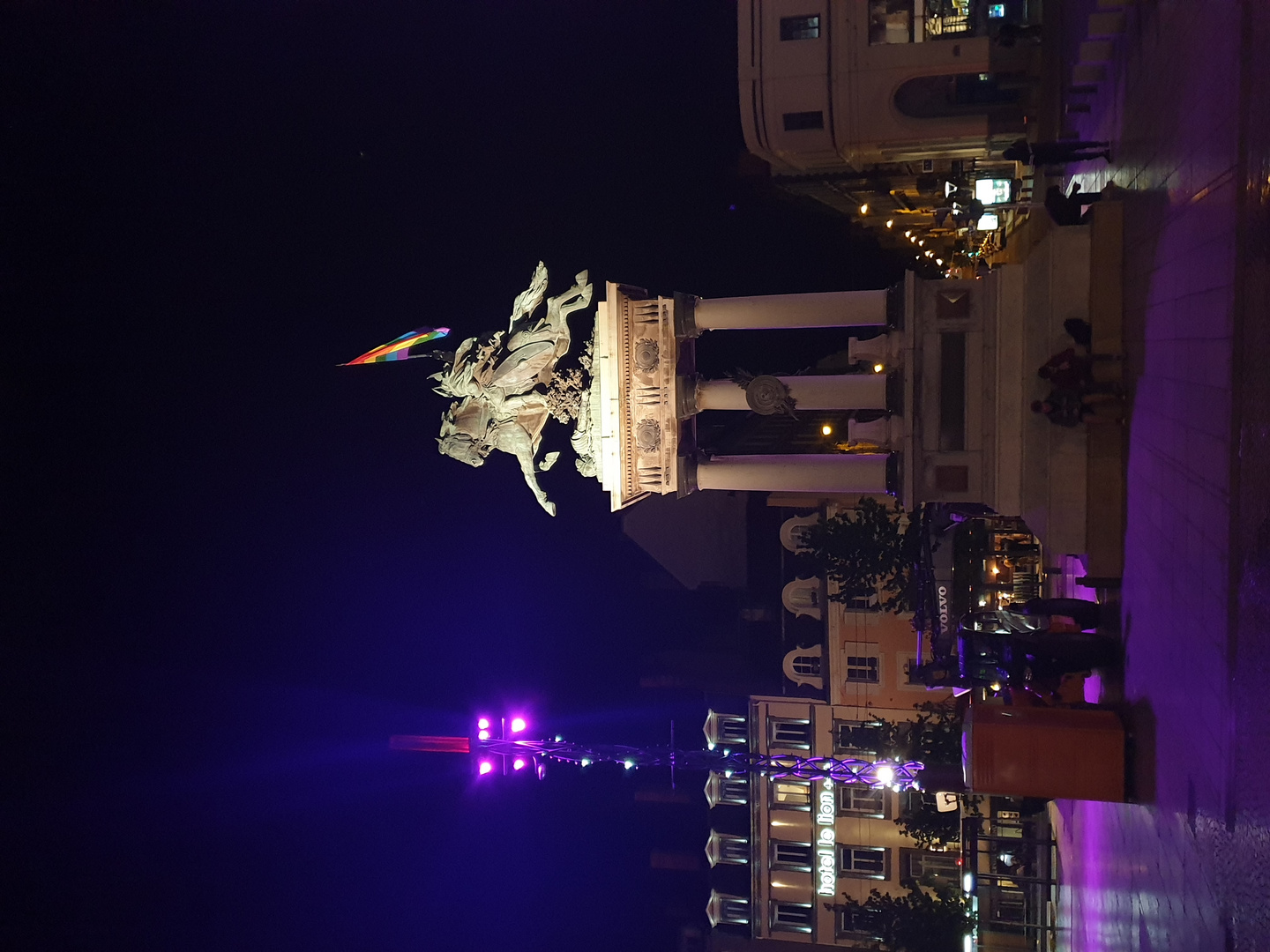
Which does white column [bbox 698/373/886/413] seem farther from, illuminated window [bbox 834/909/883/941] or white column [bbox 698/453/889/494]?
illuminated window [bbox 834/909/883/941]

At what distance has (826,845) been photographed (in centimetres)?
4084

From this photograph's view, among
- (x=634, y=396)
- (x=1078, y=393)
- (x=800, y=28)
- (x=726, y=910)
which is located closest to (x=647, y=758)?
(x=726, y=910)

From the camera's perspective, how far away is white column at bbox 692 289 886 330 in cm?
2270

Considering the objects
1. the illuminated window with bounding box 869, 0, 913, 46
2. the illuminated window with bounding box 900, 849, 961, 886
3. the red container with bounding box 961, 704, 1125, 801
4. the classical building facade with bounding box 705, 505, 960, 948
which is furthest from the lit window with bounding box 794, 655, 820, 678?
the red container with bounding box 961, 704, 1125, 801

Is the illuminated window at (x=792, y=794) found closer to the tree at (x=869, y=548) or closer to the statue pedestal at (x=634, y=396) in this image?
the tree at (x=869, y=548)

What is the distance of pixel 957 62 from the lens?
95.4ft

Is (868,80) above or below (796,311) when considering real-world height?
above

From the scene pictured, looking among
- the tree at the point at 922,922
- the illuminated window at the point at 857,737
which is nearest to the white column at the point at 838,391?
the illuminated window at the point at 857,737

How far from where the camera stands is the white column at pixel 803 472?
2358 cm

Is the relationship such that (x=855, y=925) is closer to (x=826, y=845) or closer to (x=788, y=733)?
(x=826, y=845)

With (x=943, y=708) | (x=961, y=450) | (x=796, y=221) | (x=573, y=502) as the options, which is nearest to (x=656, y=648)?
(x=573, y=502)

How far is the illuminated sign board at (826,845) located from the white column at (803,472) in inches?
823

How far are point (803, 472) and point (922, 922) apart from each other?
657 inches

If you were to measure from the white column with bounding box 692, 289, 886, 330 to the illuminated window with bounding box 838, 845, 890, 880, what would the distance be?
85.5 ft
